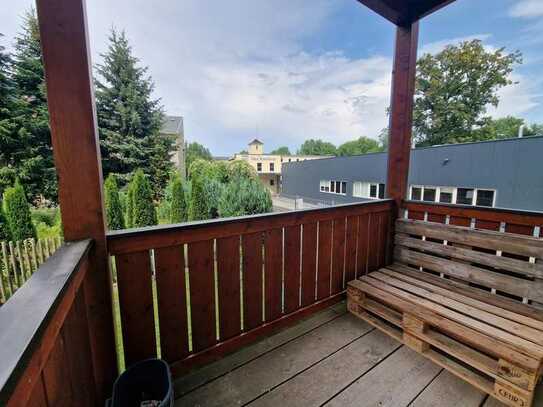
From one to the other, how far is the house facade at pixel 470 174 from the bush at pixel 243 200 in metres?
3.88

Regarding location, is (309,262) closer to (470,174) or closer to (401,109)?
(401,109)

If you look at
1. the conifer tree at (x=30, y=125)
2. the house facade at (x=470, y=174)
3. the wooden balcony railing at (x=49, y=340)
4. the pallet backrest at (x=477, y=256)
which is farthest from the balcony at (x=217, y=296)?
the conifer tree at (x=30, y=125)

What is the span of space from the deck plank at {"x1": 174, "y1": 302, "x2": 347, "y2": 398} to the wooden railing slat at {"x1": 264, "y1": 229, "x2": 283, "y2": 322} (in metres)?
0.14

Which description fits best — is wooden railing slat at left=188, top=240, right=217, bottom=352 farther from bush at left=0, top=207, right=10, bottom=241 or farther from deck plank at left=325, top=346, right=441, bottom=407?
bush at left=0, top=207, right=10, bottom=241

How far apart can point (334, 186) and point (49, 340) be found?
13.6m

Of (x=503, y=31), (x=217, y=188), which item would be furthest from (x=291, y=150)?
(x=217, y=188)

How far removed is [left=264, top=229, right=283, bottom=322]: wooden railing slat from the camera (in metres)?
1.61

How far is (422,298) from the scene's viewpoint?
62.7 inches

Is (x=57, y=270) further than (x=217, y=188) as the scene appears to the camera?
No

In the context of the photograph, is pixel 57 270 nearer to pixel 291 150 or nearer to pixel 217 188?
pixel 217 188

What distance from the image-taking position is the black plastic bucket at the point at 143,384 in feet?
3.46

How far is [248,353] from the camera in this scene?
1.54 m

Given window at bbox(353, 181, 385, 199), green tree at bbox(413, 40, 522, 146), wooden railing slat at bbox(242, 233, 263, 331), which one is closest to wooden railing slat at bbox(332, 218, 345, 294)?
wooden railing slat at bbox(242, 233, 263, 331)

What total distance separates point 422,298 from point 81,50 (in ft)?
7.17
